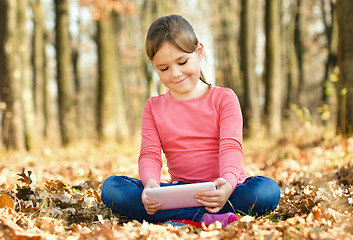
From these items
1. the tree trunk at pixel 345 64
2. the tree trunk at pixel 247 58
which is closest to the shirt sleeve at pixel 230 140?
the tree trunk at pixel 345 64

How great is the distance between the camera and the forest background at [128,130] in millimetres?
2701

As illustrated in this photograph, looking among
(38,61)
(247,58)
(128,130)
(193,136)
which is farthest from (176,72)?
(38,61)

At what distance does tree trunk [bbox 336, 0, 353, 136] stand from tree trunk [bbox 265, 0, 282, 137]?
4.73 metres

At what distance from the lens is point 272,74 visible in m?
11.1

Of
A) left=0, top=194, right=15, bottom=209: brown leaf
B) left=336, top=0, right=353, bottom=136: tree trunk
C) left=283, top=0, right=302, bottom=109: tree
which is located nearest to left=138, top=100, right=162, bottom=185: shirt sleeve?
left=0, top=194, right=15, bottom=209: brown leaf

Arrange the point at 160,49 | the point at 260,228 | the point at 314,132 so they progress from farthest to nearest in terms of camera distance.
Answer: the point at 314,132 < the point at 160,49 < the point at 260,228

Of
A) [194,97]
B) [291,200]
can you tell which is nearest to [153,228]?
[194,97]

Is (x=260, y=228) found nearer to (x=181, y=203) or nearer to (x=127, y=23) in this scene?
(x=181, y=203)

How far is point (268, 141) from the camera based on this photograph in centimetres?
1050

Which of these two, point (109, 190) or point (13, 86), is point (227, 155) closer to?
point (109, 190)

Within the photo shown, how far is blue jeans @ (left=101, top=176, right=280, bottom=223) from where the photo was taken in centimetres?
293

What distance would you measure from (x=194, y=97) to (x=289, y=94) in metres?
15.2

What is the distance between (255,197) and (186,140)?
672mm

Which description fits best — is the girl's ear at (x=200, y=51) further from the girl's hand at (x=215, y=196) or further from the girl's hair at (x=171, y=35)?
the girl's hand at (x=215, y=196)
